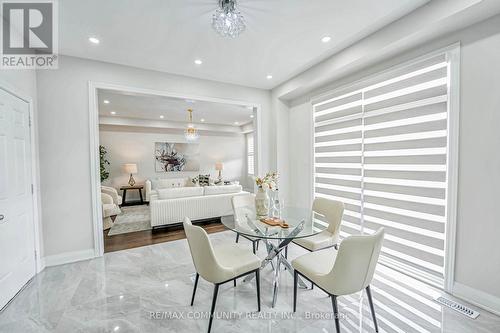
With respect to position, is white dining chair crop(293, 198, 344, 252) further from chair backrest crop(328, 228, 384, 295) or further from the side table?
the side table

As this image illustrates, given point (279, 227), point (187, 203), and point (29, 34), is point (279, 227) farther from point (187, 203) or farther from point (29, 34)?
point (29, 34)

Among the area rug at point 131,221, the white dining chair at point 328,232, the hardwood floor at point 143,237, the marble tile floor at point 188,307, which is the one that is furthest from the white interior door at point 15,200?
the white dining chair at point 328,232

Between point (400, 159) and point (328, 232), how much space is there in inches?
48.8

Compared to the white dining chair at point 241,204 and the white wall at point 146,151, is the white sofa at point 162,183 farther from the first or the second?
the white dining chair at point 241,204

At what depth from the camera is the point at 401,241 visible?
252 centimetres

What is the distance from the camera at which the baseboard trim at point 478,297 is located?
181 centimetres

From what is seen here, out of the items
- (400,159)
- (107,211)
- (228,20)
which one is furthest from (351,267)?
(107,211)

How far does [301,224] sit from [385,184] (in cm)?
134

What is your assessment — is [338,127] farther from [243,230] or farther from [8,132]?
[8,132]

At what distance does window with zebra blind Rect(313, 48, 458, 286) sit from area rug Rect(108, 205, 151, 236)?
158 inches

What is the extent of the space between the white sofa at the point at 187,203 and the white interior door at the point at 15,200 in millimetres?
1765

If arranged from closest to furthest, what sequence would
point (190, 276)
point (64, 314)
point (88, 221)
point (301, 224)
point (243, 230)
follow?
point (64, 314) → point (243, 230) → point (301, 224) → point (190, 276) → point (88, 221)

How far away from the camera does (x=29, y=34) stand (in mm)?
2354

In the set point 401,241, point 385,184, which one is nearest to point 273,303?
point 401,241
